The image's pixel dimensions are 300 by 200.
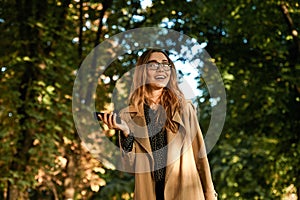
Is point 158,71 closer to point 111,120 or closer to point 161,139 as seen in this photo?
point 161,139

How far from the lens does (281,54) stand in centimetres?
984

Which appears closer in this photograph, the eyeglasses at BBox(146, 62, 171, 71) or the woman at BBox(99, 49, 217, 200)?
the woman at BBox(99, 49, 217, 200)

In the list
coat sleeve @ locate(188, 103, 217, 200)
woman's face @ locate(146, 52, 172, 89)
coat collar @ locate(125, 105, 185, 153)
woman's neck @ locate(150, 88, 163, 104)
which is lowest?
coat sleeve @ locate(188, 103, 217, 200)

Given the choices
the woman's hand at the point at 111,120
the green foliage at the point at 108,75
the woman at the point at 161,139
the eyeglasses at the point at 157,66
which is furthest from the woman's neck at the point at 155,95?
the green foliage at the point at 108,75

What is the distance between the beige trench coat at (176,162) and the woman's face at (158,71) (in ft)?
0.53

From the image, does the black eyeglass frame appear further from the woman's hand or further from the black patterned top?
the woman's hand

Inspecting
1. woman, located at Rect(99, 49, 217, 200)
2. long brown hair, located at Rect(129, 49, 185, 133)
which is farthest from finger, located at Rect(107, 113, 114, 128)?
long brown hair, located at Rect(129, 49, 185, 133)

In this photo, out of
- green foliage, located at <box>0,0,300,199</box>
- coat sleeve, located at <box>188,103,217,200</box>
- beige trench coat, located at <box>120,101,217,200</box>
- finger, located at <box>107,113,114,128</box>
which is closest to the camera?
finger, located at <box>107,113,114,128</box>

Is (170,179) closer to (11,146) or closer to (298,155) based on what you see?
(11,146)

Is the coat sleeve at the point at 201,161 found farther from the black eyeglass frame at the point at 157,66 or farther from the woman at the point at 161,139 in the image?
the black eyeglass frame at the point at 157,66

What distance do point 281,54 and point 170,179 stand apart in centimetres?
685

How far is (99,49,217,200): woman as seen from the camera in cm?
336

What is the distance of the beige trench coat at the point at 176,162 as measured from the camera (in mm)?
3355

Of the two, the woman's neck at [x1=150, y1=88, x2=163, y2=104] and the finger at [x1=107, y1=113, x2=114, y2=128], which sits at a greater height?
the woman's neck at [x1=150, y1=88, x2=163, y2=104]
